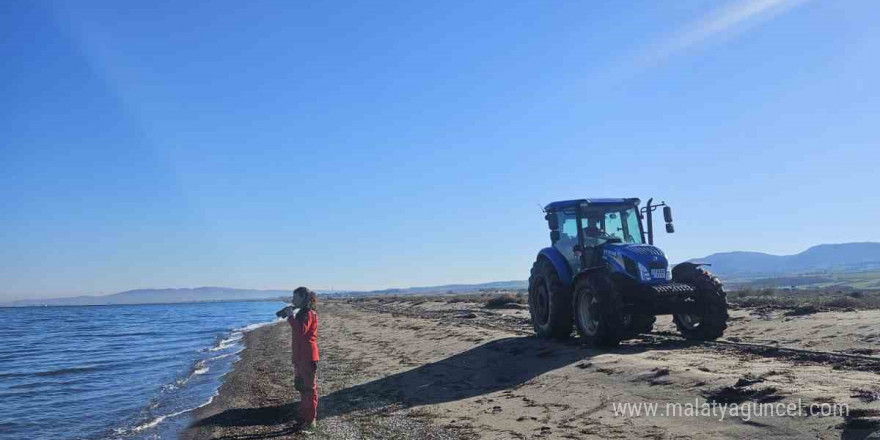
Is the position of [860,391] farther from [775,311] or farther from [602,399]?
[775,311]

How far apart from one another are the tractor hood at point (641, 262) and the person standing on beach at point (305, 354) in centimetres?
672

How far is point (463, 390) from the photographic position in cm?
923

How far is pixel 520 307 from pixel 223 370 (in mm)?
15781

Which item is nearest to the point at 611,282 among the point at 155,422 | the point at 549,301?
the point at 549,301

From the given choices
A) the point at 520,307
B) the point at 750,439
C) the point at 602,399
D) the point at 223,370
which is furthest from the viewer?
the point at 520,307

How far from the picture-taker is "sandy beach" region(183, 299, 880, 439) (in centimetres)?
585

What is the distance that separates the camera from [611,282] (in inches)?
432

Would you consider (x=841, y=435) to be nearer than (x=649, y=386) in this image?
Yes

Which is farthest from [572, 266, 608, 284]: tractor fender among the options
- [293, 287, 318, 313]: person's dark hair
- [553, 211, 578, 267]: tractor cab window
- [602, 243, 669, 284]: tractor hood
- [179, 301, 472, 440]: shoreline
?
[293, 287, 318, 313]: person's dark hair

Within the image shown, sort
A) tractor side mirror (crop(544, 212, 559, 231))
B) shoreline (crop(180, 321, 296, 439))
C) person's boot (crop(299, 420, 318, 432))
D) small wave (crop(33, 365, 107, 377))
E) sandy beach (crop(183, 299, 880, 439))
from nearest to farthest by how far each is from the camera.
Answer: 1. sandy beach (crop(183, 299, 880, 439))
2. person's boot (crop(299, 420, 318, 432))
3. shoreline (crop(180, 321, 296, 439))
4. tractor side mirror (crop(544, 212, 559, 231))
5. small wave (crop(33, 365, 107, 377))

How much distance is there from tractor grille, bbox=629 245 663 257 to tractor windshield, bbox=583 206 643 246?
124cm

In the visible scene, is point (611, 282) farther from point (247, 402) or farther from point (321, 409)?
point (247, 402)

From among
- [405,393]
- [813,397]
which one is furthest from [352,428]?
[813,397]

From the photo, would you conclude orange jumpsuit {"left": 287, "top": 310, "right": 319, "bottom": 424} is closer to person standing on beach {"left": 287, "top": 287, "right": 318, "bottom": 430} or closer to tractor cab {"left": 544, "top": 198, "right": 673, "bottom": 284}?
person standing on beach {"left": 287, "top": 287, "right": 318, "bottom": 430}
